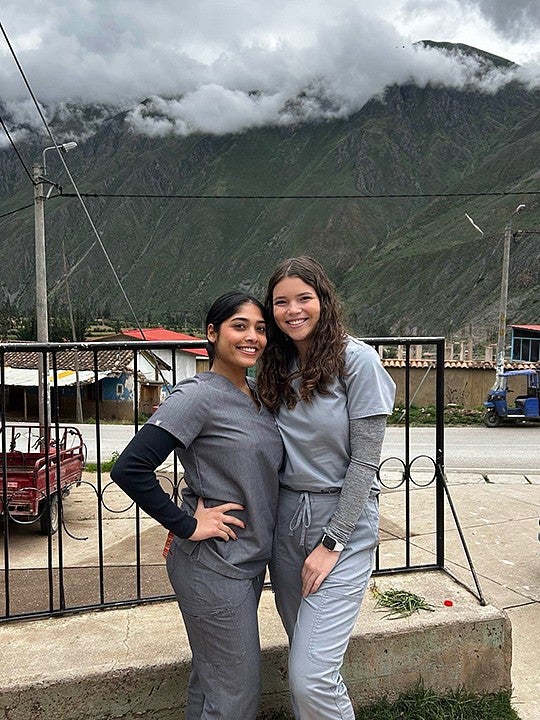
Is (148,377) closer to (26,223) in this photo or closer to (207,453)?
(207,453)

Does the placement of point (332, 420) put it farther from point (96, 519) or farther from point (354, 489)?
point (96, 519)

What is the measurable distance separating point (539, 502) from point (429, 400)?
18.7 metres

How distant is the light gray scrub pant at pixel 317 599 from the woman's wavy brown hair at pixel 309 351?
1.11ft

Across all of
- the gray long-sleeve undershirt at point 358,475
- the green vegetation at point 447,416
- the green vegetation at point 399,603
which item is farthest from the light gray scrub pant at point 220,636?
the green vegetation at point 447,416

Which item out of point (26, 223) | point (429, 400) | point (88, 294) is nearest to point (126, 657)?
point (429, 400)

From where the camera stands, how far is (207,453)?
6.75 ft

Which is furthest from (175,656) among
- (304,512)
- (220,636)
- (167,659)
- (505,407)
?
(505,407)

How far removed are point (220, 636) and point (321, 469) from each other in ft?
1.94

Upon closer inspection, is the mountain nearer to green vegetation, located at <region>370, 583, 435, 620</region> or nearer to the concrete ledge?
green vegetation, located at <region>370, 583, 435, 620</region>

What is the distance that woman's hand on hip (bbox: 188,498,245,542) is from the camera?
203 cm

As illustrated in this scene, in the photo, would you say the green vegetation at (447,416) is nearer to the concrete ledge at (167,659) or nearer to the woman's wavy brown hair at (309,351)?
the concrete ledge at (167,659)

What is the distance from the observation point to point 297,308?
2.17 meters

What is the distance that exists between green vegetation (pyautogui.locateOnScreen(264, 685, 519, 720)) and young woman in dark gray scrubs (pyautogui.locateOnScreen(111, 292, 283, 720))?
0.73 m

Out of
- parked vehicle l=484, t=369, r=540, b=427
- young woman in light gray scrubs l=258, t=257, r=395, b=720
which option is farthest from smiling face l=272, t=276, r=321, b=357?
parked vehicle l=484, t=369, r=540, b=427
